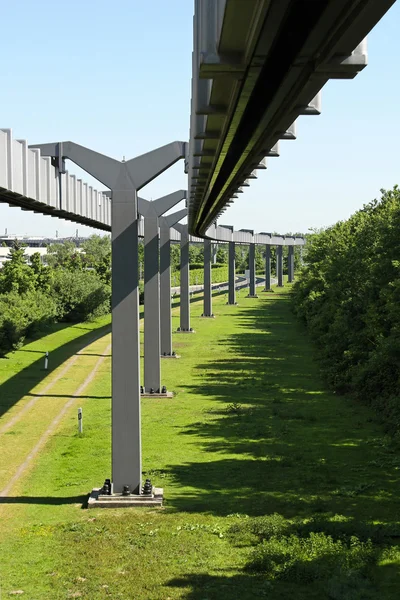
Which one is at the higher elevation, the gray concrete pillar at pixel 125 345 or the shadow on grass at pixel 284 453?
the gray concrete pillar at pixel 125 345

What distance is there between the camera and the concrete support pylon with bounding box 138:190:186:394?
2978 cm

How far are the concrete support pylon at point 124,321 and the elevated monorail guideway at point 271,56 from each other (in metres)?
5.29

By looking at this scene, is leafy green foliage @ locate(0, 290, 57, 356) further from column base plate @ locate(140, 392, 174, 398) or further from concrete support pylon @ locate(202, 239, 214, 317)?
concrete support pylon @ locate(202, 239, 214, 317)

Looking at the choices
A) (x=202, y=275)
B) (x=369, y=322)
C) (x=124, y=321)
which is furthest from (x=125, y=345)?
(x=202, y=275)

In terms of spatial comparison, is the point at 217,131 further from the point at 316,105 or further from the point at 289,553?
the point at 289,553

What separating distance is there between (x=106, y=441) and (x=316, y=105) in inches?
573

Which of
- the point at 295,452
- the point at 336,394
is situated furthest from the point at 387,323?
the point at 295,452

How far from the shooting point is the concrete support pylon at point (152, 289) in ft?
97.7

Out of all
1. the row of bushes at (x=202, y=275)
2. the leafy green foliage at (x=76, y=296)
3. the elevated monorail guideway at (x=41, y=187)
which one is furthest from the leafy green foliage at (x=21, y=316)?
the row of bushes at (x=202, y=275)

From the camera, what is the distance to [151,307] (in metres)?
29.8

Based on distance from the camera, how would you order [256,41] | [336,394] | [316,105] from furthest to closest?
[336,394], [316,105], [256,41]

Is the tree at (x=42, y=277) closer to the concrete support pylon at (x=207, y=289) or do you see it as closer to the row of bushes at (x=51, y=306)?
the row of bushes at (x=51, y=306)

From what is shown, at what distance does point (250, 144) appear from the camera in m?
12.4

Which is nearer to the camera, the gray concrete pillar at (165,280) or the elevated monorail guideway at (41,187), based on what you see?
the elevated monorail guideway at (41,187)
